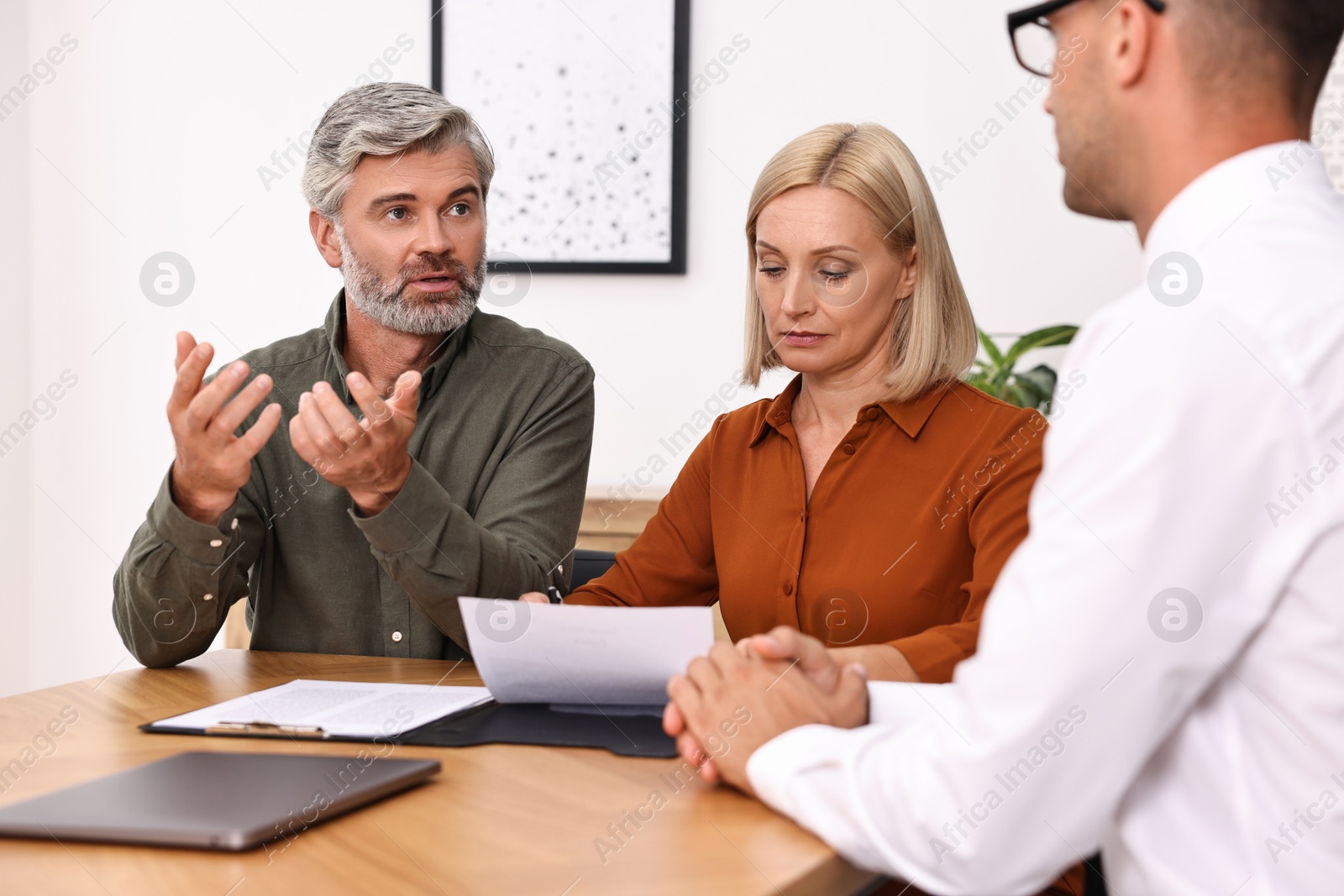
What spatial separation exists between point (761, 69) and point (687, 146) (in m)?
0.30

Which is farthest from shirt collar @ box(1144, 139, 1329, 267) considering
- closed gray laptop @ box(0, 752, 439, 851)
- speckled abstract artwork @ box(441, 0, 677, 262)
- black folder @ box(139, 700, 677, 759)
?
speckled abstract artwork @ box(441, 0, 677, 262)

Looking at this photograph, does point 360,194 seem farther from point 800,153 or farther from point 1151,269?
point 1151,269

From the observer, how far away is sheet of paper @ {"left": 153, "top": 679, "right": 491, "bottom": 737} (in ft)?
4.03

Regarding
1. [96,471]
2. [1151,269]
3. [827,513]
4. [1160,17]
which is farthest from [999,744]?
[96,471]

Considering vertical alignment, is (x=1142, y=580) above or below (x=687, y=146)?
below

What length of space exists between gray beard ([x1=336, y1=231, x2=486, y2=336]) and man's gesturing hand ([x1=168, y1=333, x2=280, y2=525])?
51 centimetres

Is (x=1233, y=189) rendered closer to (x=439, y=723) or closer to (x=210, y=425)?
(x=439, y=723)

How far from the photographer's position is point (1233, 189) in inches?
34.5

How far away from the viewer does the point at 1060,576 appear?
0.77m

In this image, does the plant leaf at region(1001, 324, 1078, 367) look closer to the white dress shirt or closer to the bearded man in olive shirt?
the bearded man in olive shirt

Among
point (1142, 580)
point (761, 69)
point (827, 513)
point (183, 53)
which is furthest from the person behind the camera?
point (183, 53)

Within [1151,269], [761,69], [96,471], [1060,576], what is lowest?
[96,471]

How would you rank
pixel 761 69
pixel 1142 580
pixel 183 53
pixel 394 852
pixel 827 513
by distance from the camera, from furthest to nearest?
pixel 183 53 → pixel 761 69 → pixel 827 513 → pixel 394 852 → pixel 1142 580

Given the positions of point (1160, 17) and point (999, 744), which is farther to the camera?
point (1160, 17)
